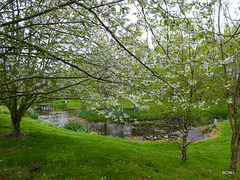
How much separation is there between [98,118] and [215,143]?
1331 centimetres

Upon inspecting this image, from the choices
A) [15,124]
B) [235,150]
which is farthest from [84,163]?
[235,150]

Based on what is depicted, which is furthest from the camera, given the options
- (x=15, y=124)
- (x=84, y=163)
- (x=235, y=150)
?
(x=15, y=124)

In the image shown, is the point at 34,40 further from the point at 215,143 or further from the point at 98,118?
the point at 98,118

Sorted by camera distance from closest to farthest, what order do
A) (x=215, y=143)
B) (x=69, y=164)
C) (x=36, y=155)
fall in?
(x=69, y=164), (x=36, y=155), (x=215, y=143)

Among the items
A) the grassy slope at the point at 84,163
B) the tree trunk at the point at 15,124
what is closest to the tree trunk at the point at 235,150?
the grassy slope at the point at 84,163

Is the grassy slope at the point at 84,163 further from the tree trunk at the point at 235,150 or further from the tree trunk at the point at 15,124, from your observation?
the tree trunk at the point at 15,124

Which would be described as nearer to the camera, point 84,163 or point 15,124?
point 84,163

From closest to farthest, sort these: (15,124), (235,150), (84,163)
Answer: (84,163), (235,150), (15,124)

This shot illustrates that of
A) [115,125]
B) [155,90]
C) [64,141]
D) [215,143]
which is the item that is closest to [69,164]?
[64,141]

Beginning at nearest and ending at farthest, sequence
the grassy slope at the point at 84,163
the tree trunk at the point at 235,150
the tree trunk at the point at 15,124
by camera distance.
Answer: the grassy slope at the point at 84,163 → the tree trunk at the point at 235,150 → the tree trunk at the point at 15,124

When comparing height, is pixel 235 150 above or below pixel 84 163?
above

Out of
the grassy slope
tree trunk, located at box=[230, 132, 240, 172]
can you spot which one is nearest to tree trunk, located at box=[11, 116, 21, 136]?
the grassy slope

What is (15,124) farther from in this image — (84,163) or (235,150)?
(235,150)

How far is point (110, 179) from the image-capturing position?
5.07 meters
